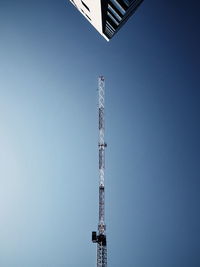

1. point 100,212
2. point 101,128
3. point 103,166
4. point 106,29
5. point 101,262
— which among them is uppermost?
point 106,29

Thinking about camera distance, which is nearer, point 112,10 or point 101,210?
A: point 112,10

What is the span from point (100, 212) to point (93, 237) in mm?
2883

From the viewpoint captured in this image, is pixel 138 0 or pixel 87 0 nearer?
pixel 138 0

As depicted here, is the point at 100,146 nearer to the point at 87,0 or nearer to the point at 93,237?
the point at 93,237

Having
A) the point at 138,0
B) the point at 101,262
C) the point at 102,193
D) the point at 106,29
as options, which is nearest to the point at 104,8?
the point at 138,0

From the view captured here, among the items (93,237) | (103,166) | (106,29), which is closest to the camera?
(106,29)

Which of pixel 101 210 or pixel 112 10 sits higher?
pixel 112 10

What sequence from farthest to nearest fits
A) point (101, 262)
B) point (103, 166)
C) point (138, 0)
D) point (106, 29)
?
point (103, 166), point (101, 262), point (106, 29), point (138, 0)

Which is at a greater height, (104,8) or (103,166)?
(104,8)

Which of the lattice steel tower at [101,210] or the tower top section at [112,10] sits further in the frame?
the lattice steel tower at [101,210]

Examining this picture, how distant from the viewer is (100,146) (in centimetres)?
2780

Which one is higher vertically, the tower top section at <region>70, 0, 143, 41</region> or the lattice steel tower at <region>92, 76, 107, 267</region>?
the tower top section at <region>70, 0, 143, 41</region>

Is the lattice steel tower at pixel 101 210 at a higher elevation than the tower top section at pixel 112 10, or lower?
lower

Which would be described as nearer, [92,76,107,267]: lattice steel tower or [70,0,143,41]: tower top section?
[70,0,143,41]: tower top section
